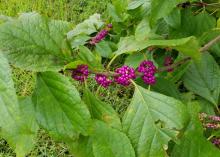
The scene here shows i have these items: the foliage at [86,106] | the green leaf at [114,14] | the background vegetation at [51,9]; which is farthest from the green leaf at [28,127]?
the background vegetation at [51,9]

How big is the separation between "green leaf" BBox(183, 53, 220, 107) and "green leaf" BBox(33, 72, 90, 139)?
56 centimetres

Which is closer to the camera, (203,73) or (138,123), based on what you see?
(138,123)

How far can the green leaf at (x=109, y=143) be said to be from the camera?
0.84 metres

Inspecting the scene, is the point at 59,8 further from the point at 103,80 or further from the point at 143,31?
the point at 103,80

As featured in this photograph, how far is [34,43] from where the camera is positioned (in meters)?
0.84

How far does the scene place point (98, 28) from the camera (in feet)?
6.05

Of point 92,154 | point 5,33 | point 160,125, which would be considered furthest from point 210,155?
point 5,33

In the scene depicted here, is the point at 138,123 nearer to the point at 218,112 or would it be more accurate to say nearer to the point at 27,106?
the point at 27,106

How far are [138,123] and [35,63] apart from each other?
0.23 metres

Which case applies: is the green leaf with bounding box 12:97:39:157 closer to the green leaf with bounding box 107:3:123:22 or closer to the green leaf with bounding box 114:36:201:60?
Answer: the green leaf with bounding box 114:36:201:60

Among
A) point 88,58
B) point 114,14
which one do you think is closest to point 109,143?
point 88,58

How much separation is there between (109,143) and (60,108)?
4.5 inches

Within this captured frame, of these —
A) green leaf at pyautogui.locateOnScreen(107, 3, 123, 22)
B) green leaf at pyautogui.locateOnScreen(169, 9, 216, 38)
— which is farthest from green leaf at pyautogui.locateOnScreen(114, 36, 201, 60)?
green leaf at pyautogui.locateOnScreen(107, 3, 123, 22)

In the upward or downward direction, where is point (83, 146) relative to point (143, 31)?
downward
